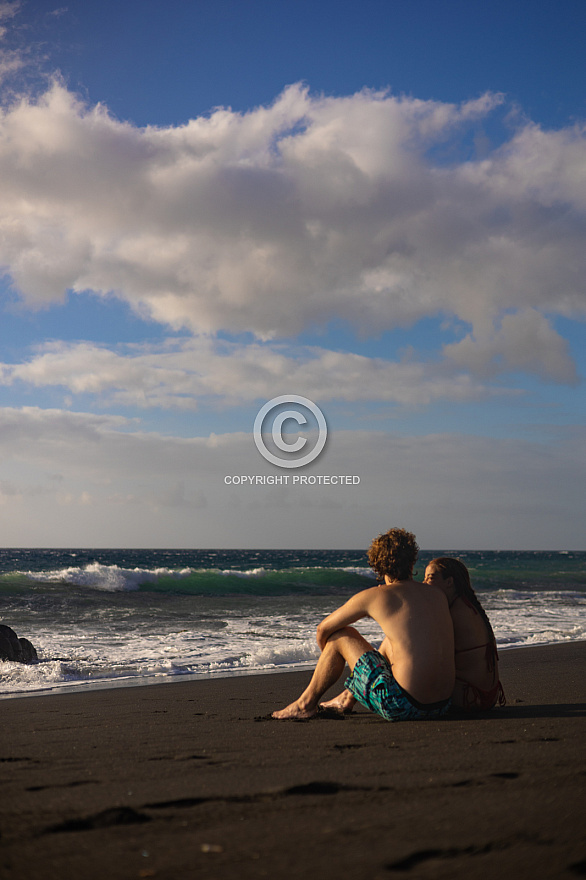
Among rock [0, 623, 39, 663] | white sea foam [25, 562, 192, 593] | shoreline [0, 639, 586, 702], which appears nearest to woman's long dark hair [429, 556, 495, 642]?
shoreline [0, 639, 586, 702]

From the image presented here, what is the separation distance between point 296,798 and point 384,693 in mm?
1657

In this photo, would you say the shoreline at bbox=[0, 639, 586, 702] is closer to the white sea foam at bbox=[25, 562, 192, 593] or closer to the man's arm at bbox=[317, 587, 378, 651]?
the man's arm at bbox=[317, 587, 378, 651]

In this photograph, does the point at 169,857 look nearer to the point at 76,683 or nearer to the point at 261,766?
the point at 261,766

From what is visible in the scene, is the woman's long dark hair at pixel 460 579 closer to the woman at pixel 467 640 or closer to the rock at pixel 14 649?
the woman at pixel 467 640

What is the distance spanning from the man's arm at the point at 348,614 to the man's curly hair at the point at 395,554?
0.16 m

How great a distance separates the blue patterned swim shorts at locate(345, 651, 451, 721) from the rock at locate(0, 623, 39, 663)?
19.4ft

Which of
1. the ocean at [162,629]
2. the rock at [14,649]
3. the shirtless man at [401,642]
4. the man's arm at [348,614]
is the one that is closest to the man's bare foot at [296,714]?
the shirtless man at [401,642]

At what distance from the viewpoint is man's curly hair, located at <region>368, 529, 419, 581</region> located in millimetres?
4082

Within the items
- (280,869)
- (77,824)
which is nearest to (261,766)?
(77,824)

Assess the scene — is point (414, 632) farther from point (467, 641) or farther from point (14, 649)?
point (14, 649)

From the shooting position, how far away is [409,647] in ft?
12.7

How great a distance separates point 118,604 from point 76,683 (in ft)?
40.8

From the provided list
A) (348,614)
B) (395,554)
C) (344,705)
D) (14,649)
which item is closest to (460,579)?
(395,554)

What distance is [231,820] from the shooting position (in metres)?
2.13
